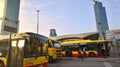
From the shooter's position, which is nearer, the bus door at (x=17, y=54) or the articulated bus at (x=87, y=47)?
the bus door at (x=17, y=54)

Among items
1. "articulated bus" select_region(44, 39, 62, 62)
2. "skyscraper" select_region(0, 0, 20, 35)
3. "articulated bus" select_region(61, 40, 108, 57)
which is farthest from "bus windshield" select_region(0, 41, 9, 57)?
"articulated bus" select_region(61, 40, 108, 57)

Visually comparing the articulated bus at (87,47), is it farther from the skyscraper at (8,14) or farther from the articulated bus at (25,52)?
the articulated bus at (25,52)

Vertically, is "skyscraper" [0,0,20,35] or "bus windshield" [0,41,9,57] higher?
"skyscraper" [0,0,20,35]

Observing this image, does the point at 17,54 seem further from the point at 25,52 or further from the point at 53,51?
the point at 53,51

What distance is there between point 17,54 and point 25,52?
673 millimetres

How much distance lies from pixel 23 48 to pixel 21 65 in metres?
0.88

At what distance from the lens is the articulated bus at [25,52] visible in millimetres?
8462

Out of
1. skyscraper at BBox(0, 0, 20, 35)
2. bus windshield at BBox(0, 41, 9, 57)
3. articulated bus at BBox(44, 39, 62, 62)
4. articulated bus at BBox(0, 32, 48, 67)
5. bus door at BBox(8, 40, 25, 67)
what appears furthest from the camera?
articulated bus at BBox(44, 39, 62, 62)

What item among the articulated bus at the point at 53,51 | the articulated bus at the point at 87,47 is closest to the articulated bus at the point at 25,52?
the articulated bus at the point at 53,51

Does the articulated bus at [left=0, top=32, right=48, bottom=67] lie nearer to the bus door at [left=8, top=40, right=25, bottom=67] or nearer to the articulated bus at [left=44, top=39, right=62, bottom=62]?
the bus door at [left=8, top=40, right=25, bottom=67]

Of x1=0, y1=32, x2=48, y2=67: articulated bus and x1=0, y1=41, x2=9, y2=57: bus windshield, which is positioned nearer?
x1=0, y1=32, x2=48, y2=67: articulated bus

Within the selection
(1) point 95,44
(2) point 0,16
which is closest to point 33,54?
(2) point 0,16

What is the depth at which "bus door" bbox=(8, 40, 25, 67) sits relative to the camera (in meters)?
8.63

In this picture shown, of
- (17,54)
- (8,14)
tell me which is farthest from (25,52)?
(8,14)
